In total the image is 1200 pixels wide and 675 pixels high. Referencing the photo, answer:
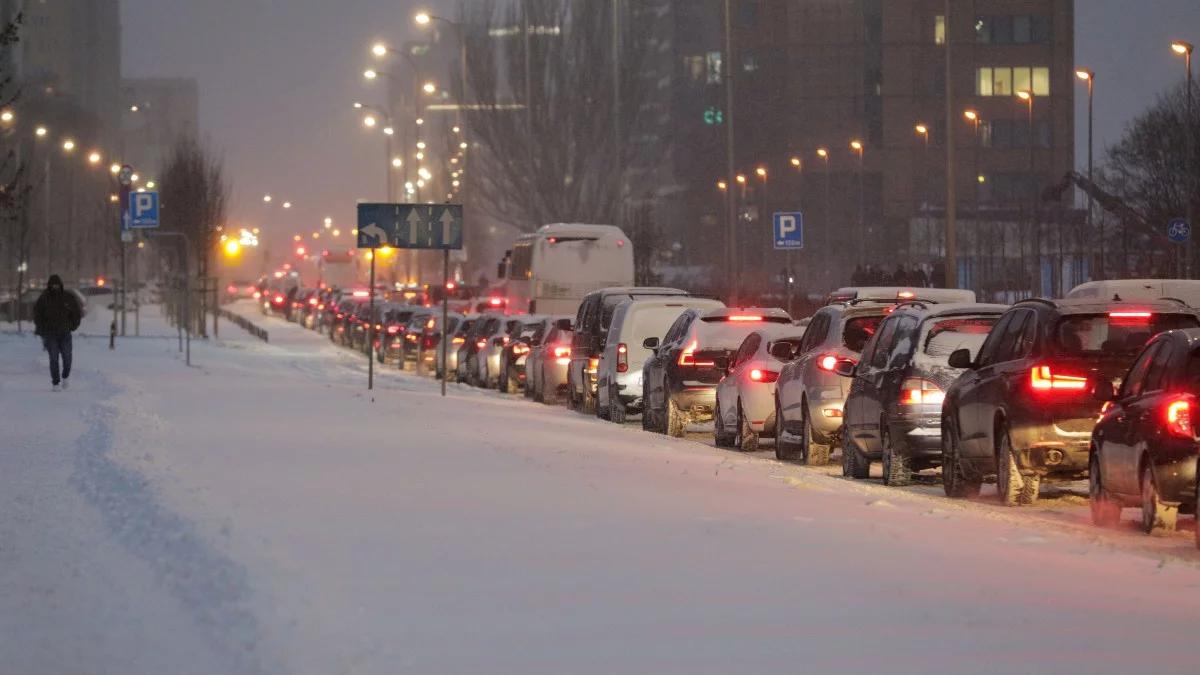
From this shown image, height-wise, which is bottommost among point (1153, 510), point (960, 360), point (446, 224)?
point (1153, 510)

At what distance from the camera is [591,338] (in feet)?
108

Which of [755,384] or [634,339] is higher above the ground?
[634,339]

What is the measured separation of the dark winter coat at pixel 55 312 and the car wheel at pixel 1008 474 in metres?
19.9

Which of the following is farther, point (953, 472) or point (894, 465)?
point (894, 465)

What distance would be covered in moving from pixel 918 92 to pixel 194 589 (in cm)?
10588

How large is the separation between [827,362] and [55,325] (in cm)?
1591

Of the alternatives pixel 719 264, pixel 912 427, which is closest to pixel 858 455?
pixel 912 427

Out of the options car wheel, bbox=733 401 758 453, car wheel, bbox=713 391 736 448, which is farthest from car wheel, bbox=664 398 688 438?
car wheel, bbox=733 401 758 453

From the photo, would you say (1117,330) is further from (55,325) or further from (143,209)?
(143,209)

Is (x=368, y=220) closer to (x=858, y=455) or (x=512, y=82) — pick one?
(x=858, y=455)

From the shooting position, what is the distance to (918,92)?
113 meters

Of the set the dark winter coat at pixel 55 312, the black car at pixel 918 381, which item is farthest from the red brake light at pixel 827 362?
the dark winter coat at pixel 55 312

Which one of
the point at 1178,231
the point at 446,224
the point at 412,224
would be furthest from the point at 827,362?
the point at 1178,231

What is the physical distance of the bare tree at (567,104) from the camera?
8525 cm
